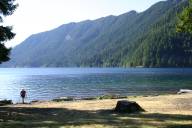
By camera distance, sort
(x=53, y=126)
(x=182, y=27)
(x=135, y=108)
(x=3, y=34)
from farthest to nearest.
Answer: (x=182, y=27) → (x=3, y=34) → (x=135, y=108) → (x=53, y=126)

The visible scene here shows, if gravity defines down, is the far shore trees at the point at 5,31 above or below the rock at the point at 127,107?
above

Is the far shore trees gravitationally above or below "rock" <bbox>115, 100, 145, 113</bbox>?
above

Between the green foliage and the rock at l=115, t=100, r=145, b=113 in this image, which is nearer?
the rock at l=115, t=100, r=145, b=113

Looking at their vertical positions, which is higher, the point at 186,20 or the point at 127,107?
the point at 186,20

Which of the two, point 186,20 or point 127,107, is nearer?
point 127,107

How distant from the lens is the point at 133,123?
2320 centimetres

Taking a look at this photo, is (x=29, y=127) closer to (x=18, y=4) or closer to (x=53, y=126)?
(x=53, y=126)

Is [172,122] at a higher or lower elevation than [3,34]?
lower

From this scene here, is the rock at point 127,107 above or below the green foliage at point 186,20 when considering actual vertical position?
below

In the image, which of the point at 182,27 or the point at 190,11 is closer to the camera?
the point at 190,11

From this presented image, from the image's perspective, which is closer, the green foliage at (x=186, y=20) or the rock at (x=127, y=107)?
the rock at (x=127, y=107)

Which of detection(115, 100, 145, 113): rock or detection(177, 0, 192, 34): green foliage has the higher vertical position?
detection(177, 0, 192, 34): green foliage

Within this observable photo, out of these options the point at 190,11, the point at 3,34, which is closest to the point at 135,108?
the point at 190,11

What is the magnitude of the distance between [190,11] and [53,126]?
21507 millimetres
